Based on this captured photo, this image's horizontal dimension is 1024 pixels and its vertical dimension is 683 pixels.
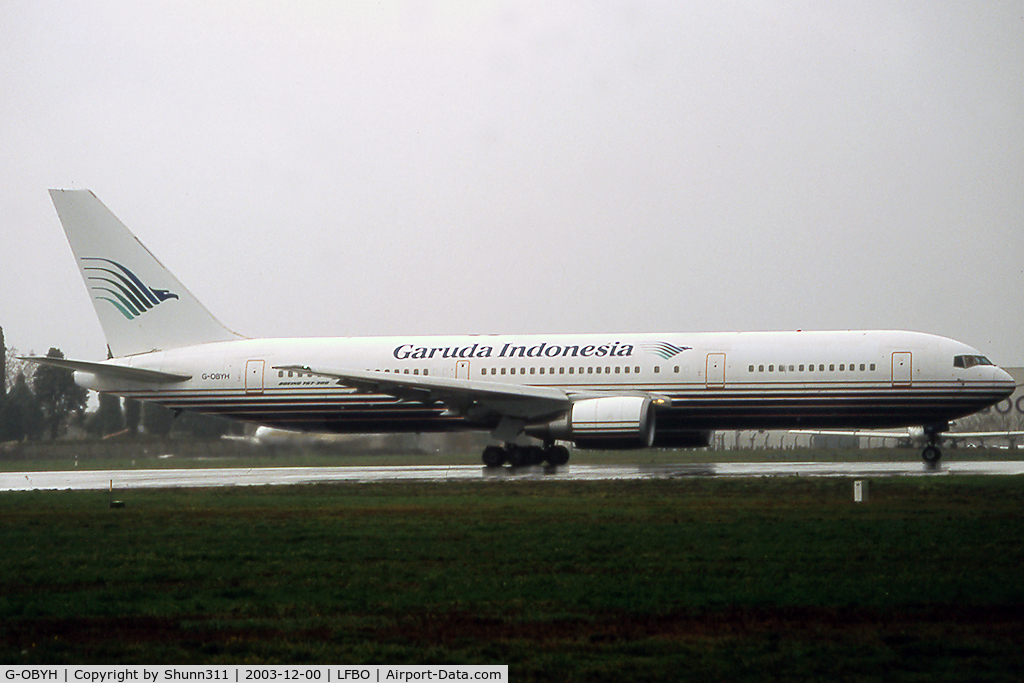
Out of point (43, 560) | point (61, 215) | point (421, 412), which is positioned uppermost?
point (61, 215)

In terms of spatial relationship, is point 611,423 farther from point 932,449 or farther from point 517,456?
point 932,449

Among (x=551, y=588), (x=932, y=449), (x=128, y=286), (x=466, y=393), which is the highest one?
(x=128, y=286)

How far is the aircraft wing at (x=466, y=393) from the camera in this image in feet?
94.9

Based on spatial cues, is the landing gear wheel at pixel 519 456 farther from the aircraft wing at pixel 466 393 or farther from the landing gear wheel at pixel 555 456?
the aircraft wing at pixel 466 393

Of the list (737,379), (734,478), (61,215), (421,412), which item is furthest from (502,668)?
(61,215)

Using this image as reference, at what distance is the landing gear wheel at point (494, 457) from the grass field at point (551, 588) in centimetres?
1240

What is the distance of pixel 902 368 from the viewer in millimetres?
28719

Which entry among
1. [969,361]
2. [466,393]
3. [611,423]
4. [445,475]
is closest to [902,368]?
[969,361]

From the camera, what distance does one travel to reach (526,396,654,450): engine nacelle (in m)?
27.1

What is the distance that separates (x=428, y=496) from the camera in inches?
800

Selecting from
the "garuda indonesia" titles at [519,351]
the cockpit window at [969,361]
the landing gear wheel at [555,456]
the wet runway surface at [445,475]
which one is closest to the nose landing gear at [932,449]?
the wet runway surface at [445,475]

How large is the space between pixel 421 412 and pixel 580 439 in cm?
622

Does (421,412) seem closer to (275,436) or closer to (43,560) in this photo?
(275,436)

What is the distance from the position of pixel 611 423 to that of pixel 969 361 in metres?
9.81
